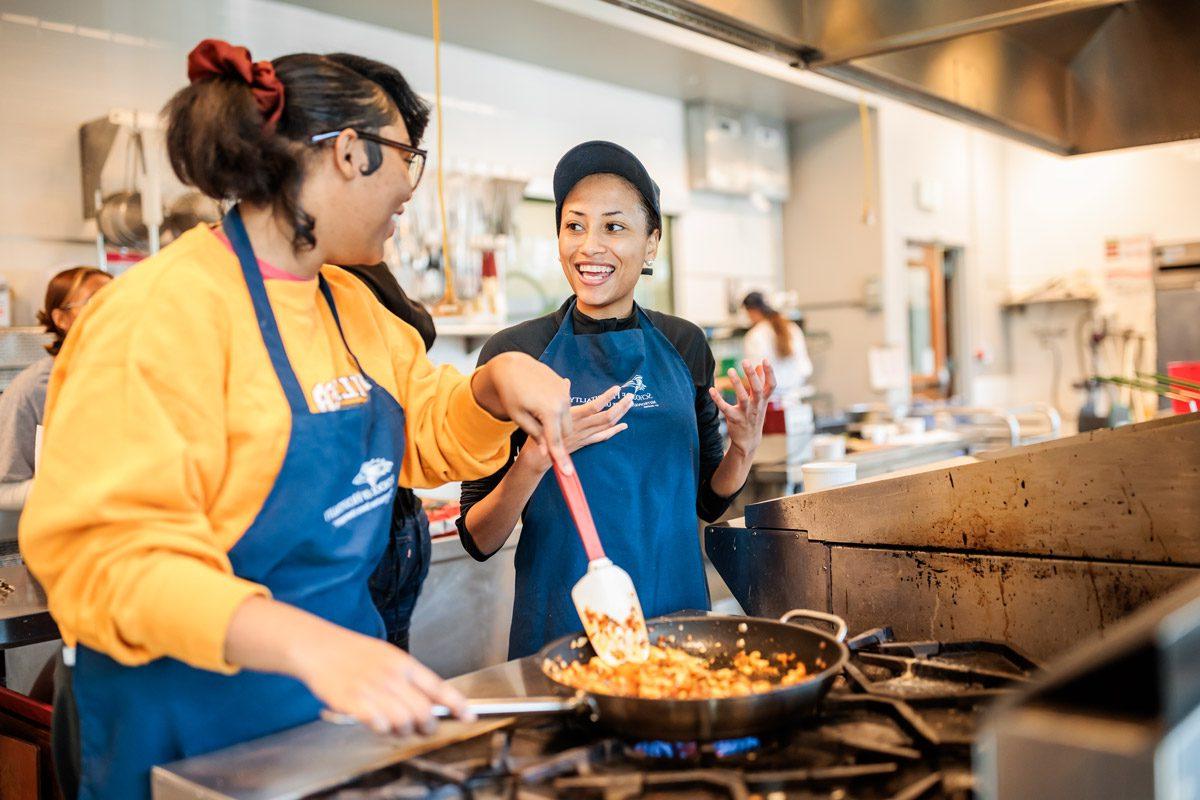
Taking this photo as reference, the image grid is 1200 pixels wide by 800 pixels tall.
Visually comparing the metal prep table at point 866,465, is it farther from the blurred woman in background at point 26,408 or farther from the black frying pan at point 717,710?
the black frying pan at point 717,710

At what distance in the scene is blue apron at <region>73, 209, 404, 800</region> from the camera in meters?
1.16

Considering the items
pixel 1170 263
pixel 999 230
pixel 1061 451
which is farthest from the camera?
pixel 999 230

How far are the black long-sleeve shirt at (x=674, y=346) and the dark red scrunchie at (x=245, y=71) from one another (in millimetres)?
847

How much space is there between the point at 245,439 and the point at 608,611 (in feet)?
1.80

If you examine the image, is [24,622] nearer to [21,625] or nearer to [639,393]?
[21,625]

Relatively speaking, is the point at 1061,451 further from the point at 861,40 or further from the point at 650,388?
the point at 861,40

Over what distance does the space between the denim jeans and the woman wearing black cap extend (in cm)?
65

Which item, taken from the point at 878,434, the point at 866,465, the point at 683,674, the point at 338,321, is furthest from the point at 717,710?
the point at 878,434

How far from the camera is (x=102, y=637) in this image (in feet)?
3.22

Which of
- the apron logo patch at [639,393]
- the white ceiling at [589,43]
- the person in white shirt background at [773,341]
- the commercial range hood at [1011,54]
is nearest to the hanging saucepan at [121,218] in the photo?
the white ceiling at [589,43]

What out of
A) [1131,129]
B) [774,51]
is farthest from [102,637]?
[1131,129]

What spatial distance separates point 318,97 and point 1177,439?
127 cm

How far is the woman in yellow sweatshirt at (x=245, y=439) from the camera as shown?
0.96 meters

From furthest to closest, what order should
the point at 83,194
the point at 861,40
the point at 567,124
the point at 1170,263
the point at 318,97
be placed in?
the point at 1170,263 → the point at 567,124 → the point at 83,194 → the point at 861,40 → the point at 318,97
